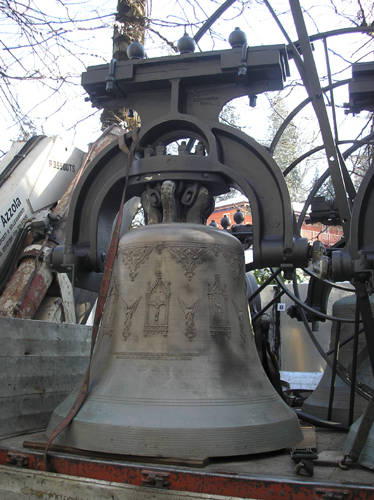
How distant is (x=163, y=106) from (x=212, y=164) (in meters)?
0.57

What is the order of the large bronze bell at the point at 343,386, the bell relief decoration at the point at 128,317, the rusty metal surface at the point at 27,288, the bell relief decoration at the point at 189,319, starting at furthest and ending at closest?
the rusty metal surface at the point at 27,288, the large bronze bell at the point at 343,386, the bell relief decoration at the point at 128,317, the bell relief decoration at the point at 189,319

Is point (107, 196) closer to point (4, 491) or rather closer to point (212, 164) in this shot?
point (212, 164)

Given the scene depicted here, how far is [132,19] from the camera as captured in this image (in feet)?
25.7

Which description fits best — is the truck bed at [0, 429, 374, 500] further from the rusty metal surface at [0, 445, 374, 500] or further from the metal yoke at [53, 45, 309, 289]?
the metal yoke at [53, 45, 309, 289]

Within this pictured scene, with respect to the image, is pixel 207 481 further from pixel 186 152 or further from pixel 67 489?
pixel 186 152

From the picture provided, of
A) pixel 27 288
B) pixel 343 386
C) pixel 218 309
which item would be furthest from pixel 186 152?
pixel 27 288

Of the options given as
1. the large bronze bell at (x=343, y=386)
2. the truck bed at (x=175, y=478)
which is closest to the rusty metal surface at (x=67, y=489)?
the truck bed at (x=175, y=478)

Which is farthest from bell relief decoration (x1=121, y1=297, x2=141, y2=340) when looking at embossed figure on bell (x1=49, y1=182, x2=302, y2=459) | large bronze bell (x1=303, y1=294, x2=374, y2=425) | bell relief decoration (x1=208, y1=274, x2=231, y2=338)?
large bronze bell (x1=303, y1=294, x2=374, y2=425)

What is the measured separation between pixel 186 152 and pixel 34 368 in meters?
1.60

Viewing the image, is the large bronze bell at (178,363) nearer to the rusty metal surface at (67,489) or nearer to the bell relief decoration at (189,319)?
the bell relief decoration at (189,319)

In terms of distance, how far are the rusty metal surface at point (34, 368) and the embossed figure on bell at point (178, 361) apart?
0.40 meters

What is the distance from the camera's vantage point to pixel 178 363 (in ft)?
9.05

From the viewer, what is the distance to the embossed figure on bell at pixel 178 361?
2479 millimetres

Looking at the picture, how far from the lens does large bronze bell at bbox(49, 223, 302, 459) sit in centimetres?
248
